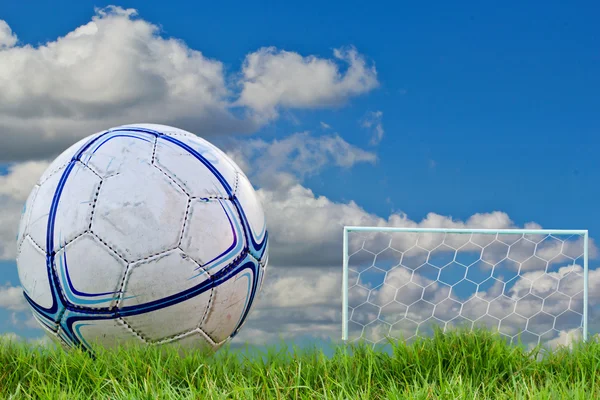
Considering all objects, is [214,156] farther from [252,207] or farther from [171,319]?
[171,319]

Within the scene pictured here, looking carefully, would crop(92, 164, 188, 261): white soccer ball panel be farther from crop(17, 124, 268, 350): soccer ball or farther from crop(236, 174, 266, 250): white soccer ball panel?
crop(236, 174, 266, 250): white soccer ball panel

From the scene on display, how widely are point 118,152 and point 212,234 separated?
1018 millimetres

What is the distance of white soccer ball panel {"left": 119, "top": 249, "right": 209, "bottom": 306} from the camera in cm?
500

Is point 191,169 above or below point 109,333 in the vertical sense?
above

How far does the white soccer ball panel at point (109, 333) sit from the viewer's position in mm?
5113

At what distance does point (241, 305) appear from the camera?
558 centimetres

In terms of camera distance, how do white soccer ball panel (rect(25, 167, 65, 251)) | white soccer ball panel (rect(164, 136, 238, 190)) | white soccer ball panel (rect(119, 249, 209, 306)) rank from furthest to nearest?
white soccer ball panel (rect(164, 136, 238, 190)) → white soccer ball panel (rect(25, 167, 65, 251)) → white soccer ball panel (rect(119, 249, 209, 306))

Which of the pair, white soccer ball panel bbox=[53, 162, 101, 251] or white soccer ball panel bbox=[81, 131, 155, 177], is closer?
white soccer ball panel bbox=[53, 162, 101, 251]

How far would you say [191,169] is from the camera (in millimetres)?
5359

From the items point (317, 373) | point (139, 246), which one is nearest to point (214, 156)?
point (139, 246)

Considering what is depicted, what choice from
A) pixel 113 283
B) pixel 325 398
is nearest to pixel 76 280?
pixel 113 283

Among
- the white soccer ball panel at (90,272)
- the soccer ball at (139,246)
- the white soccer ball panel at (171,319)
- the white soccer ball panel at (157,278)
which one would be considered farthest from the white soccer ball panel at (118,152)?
the white soccer ball panel at (171,319)

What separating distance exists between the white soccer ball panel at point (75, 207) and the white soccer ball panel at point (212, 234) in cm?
77

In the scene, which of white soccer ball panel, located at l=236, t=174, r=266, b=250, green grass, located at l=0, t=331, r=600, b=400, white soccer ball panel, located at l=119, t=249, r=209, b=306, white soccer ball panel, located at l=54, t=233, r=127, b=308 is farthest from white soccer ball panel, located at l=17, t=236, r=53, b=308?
white soccer ball panel, located at l=236, t=174, r=266, b=250
